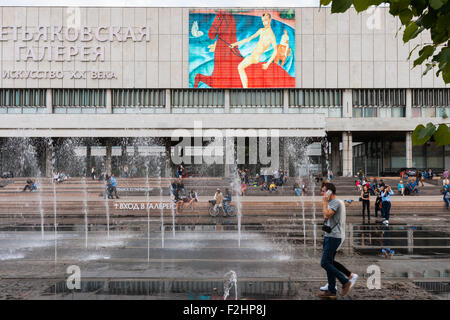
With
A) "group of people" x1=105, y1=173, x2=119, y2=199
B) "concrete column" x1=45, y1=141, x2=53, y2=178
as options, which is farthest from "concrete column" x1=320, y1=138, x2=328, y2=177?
"concrete column" x1=45, y1=141, x2=53, y2=178

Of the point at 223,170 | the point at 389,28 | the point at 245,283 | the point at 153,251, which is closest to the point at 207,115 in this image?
the point at 223,170

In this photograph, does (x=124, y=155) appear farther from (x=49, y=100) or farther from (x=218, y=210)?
(x=218, y=210)

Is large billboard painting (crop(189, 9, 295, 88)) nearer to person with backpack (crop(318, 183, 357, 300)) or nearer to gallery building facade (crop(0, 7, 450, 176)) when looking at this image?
gallery building facade (crop(0, 7, 450, 176))

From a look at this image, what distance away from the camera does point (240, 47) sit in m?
45.3

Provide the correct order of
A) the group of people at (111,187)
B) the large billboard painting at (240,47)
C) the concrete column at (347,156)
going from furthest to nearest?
the large billboard painting at (240,47) < the concrete column at (347,156) < the group of people at (111,187)

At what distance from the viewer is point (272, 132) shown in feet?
151

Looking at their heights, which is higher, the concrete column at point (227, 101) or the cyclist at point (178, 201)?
the concrete column at point (227, 101)

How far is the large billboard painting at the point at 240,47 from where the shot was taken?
148 ft

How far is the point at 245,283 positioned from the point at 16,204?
2143 centimetres

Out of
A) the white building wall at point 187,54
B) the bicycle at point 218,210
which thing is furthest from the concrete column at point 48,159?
the bicycle at point 218,210

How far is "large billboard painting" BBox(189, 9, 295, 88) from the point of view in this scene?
1780 inches

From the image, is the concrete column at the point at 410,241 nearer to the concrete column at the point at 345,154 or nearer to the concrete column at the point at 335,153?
the concrete column at the point at 345,154

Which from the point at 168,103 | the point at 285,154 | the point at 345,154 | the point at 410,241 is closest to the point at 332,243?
the point at 410,241
